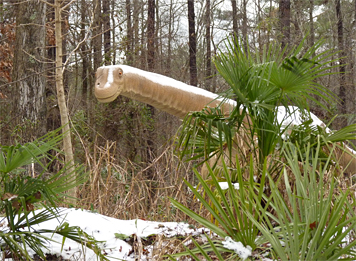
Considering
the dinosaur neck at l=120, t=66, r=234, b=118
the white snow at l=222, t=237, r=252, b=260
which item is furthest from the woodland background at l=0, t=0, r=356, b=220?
the white snow at l=222, t=237, r=252, b=260

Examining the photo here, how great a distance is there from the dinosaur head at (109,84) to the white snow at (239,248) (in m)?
2.56

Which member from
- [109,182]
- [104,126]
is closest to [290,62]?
[109,182]

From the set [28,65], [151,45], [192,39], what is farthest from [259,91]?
[192,39]

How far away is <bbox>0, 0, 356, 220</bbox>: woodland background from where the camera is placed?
16.3 ft

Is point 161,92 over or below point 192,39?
below

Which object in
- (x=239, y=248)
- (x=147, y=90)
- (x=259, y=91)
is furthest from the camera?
(x=147, y=90)

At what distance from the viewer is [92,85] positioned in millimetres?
12219

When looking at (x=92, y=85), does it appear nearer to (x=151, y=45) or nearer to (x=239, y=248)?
(x=151, y=45)

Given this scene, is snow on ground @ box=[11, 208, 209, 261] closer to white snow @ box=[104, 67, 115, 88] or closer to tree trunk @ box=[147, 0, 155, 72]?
white snow @ box=[104, 67, 115, 88]

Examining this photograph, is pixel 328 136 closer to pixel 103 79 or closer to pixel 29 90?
pixel 103 79

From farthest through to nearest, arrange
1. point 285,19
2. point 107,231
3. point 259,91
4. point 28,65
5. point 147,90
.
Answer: point 285,19 → point 28,65 → point 147,90 → point 107,231 → point 259,91

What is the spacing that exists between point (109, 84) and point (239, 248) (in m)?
2.69

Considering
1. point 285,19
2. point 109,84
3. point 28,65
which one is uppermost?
point 285,19

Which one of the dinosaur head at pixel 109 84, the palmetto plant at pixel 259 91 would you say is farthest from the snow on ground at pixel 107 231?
the dinosaur head at pixel 109 84
